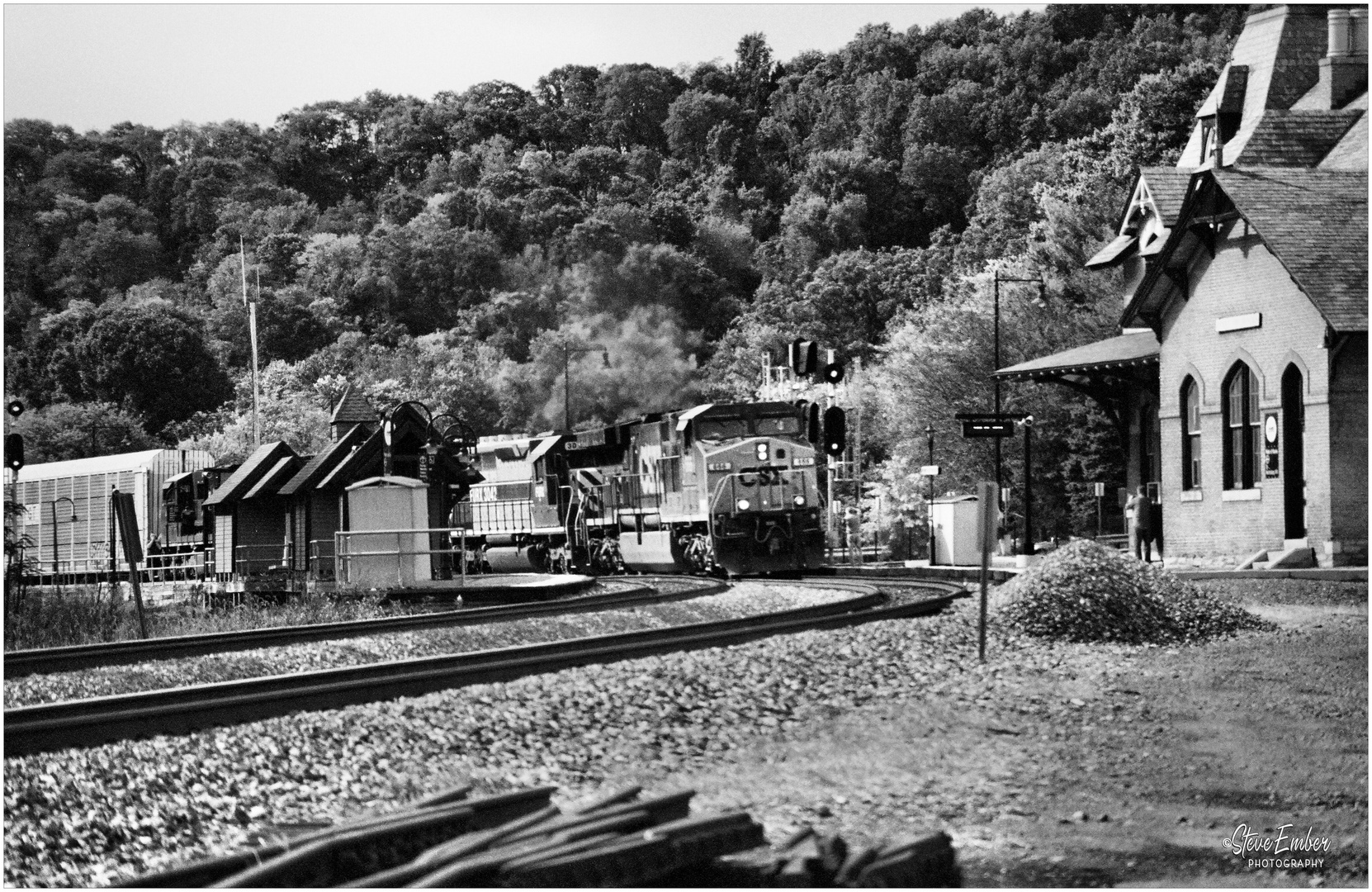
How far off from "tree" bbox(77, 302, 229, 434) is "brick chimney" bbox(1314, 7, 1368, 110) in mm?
51105

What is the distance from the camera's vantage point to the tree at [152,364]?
67.6 meters

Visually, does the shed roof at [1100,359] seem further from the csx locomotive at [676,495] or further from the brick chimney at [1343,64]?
the brick chimney at [1343,64]

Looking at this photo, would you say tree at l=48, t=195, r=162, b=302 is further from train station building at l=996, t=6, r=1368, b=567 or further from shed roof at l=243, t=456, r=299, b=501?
train station building at l=996, t=6, r=1368, b=567

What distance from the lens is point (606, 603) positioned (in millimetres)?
21594

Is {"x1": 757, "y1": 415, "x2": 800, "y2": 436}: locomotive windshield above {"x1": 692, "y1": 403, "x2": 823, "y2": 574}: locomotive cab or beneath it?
above

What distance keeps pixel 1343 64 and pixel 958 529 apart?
14.2 metres

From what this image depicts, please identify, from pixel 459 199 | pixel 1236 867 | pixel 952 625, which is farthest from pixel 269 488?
pixel 459 199

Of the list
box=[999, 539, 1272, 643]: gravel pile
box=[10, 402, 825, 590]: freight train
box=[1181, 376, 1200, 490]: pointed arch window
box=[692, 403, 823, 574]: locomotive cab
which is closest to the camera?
box=[999, 539, 1272, 643]: gravel pile

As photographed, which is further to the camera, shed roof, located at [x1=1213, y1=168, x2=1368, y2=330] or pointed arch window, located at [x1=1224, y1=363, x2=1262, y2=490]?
pointed arch window, located at [x1=1224, y1=363, x2=1262, y2=490]

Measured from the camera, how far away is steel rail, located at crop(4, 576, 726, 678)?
15.8m

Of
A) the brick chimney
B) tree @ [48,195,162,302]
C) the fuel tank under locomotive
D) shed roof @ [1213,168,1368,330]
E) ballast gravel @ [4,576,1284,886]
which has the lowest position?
ballast gravel @ [4,576,1284,886]

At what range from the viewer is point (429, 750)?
35.0ft

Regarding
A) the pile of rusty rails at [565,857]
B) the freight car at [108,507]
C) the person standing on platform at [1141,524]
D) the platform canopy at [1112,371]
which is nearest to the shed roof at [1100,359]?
the platform canopy at [1112,371]

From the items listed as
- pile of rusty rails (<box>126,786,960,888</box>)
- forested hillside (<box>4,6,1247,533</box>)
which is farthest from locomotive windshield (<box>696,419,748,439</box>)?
pile of rusty rails (<box>126,786,960,888</box>)
